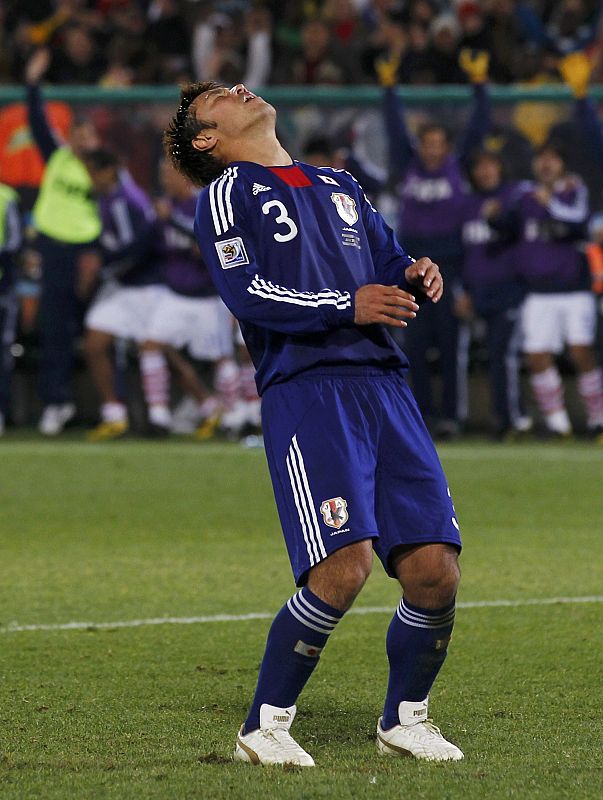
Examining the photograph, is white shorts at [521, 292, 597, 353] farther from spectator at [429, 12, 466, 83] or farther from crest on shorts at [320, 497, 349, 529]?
crest on shorts at [320, 497, 349, 529]

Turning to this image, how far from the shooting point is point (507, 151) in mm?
14445

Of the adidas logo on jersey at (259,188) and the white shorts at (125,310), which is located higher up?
the adidas logo on jersey at (259,188)

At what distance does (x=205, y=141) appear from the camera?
4.44 meters

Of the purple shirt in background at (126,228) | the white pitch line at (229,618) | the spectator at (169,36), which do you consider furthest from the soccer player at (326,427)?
the spectator at (169,36)

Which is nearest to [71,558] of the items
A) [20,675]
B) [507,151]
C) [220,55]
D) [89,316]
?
[20,675]

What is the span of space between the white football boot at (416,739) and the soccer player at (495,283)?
946 centimetres

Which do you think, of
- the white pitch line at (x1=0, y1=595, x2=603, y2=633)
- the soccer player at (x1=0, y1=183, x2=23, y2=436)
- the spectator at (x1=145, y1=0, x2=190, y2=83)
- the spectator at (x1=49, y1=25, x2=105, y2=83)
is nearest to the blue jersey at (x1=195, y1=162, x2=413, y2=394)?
the white pitch line at (x1=0, y1=595, x2=603, y2=633)

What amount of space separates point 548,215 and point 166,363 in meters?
3.76

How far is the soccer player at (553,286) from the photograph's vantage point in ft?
43.3

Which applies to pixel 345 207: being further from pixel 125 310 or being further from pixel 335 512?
pixel 125 310

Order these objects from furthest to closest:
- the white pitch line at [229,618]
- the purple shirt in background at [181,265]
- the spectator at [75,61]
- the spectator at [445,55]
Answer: the spectator at [75,61], the spectator at [445,55], the purple shirt in background at [181,265], the white pitch line at [229,618]

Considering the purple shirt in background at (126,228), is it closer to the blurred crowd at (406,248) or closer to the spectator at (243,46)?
the blurred crowd at (406,248)

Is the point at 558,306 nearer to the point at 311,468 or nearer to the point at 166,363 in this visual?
the point at 166,363

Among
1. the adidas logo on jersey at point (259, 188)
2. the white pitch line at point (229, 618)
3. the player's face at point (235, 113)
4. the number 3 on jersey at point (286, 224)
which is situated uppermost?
the player's face at point (235, 113)
